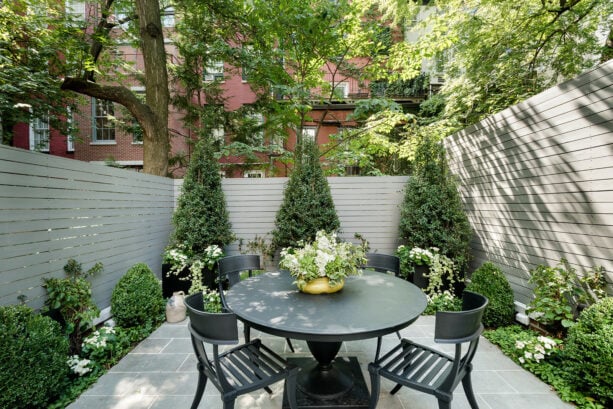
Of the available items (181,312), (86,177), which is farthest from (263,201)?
(86,177)

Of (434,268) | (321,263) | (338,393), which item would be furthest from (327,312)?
(434,268)

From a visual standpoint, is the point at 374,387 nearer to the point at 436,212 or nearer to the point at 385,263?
the point at 385,263

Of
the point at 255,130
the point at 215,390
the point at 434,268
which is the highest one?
the point at 255,130

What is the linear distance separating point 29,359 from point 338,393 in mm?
2279

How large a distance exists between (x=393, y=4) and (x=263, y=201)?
565 cm

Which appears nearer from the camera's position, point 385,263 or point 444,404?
point 444,404

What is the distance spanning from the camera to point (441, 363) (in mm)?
1958

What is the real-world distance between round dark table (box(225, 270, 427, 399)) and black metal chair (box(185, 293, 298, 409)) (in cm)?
22

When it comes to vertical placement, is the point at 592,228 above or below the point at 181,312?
above

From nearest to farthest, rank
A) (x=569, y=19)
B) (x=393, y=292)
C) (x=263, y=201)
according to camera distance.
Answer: (x=393, y=292) < (x=263, y=201) < (x=569, y=19)

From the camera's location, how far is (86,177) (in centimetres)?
327

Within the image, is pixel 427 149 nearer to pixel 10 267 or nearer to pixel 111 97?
pixel 10 267

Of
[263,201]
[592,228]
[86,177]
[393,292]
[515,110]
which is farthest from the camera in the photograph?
[263,201]

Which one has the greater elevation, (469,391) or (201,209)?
(201,209)
